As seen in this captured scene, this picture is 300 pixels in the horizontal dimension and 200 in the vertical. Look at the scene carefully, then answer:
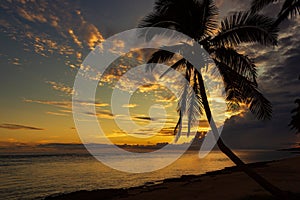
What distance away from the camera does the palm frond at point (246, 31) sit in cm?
940

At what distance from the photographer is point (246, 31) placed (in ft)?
32.4

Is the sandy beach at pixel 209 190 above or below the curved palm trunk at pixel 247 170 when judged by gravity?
below

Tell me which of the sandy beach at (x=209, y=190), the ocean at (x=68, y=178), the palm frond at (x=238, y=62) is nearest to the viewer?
the palm frond at (x=238, y=62)

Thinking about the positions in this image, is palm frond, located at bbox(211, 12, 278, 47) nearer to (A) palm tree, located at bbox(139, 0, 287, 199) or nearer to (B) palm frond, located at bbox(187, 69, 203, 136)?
(A) palm tree, located at bbox(139, 0, 287, 199)

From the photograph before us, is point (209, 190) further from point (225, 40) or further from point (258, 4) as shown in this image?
point (258, 4)

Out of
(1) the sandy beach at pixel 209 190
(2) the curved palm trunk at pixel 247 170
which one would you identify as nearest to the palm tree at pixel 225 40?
(2) the curved palm trunk at pixel 247 170

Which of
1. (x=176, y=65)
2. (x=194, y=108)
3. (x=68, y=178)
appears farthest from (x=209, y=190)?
(x=68, y=178)

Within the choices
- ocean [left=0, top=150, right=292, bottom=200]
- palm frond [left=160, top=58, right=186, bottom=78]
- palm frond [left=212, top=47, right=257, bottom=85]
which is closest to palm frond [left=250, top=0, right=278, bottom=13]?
palm frond [left=212, top=47, right=257, bottom=85]

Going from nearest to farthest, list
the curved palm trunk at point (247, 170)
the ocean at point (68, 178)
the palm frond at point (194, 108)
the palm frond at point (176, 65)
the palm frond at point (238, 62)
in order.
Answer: the curved palm trunk at point (247, 170) → the palm frond at point (238, 62) → the palm frond at point (176, 65) → the palm frond at point (194, 108) → the ocean at point (68, 178)

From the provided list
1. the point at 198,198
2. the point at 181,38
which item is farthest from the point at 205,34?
the point at 198,198

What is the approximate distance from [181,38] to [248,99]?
3522 millimetres

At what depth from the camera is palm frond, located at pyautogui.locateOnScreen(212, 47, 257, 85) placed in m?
9.89

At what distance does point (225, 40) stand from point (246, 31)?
2.74ft

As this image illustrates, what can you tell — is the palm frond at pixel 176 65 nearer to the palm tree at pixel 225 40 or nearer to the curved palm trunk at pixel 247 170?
the palm tree at pixel 225 40
